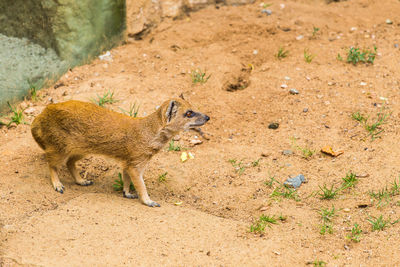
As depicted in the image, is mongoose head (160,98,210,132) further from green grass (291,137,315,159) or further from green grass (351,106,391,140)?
green grass (351,106,391,140)

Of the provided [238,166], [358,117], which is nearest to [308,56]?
[358,117]

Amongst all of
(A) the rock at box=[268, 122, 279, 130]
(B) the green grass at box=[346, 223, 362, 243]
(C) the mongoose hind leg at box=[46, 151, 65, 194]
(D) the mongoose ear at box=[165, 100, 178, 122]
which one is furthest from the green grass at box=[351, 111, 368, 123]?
(C) the mongoose hind leg at box=[46, 151, 65, 194]

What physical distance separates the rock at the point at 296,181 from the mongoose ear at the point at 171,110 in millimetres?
1450

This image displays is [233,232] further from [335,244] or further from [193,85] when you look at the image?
[193,85]

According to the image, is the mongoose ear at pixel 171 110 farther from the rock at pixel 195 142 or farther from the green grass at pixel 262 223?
the green grass at pixel 262 223

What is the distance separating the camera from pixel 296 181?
516 centimetres

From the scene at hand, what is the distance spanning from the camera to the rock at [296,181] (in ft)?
16.8

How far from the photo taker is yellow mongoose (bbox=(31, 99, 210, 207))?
15.8 ft

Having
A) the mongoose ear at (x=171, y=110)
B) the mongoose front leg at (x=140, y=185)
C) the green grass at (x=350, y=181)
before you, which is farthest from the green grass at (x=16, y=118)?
the green grass at (x=350, y=181)

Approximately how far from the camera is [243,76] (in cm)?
698

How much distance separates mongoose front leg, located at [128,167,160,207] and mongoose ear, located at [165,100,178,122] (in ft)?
2.04

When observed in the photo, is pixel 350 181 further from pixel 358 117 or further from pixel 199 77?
pixel 199 77

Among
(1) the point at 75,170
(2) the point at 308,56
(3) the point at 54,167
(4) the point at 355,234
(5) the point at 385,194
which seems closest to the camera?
(4) the point at 355,234

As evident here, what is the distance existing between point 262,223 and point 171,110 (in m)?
1.43
